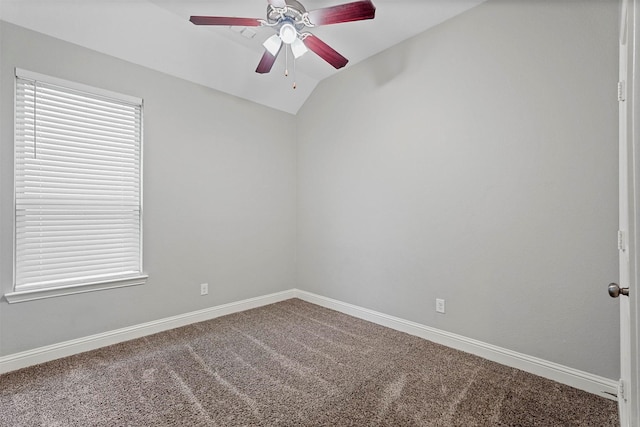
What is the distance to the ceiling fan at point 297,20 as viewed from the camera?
1807 millimetres

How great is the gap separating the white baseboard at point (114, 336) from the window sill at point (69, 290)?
15.4 inches

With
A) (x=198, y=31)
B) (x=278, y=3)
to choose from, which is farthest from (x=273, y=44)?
(x=198, y=31)

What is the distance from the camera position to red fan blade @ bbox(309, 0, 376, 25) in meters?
1.75

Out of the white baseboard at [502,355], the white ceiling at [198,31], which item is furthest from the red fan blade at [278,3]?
the white baseboard at [502,355]

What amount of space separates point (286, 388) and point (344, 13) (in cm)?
243

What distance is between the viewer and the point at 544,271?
6.78ft

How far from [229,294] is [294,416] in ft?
6.36

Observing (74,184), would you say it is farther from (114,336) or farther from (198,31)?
(198,31)

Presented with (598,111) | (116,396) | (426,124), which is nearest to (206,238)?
(116,396)

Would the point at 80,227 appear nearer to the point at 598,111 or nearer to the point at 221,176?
the point at 221,176

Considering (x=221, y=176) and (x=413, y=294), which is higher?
(x=221, y=176)

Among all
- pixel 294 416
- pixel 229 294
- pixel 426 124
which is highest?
pixel 426 124

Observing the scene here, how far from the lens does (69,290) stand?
7.75ft

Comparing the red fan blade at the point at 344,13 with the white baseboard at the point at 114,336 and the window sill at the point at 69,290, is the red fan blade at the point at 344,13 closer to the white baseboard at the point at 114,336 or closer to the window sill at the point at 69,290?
the window sill at the point at 69,290
